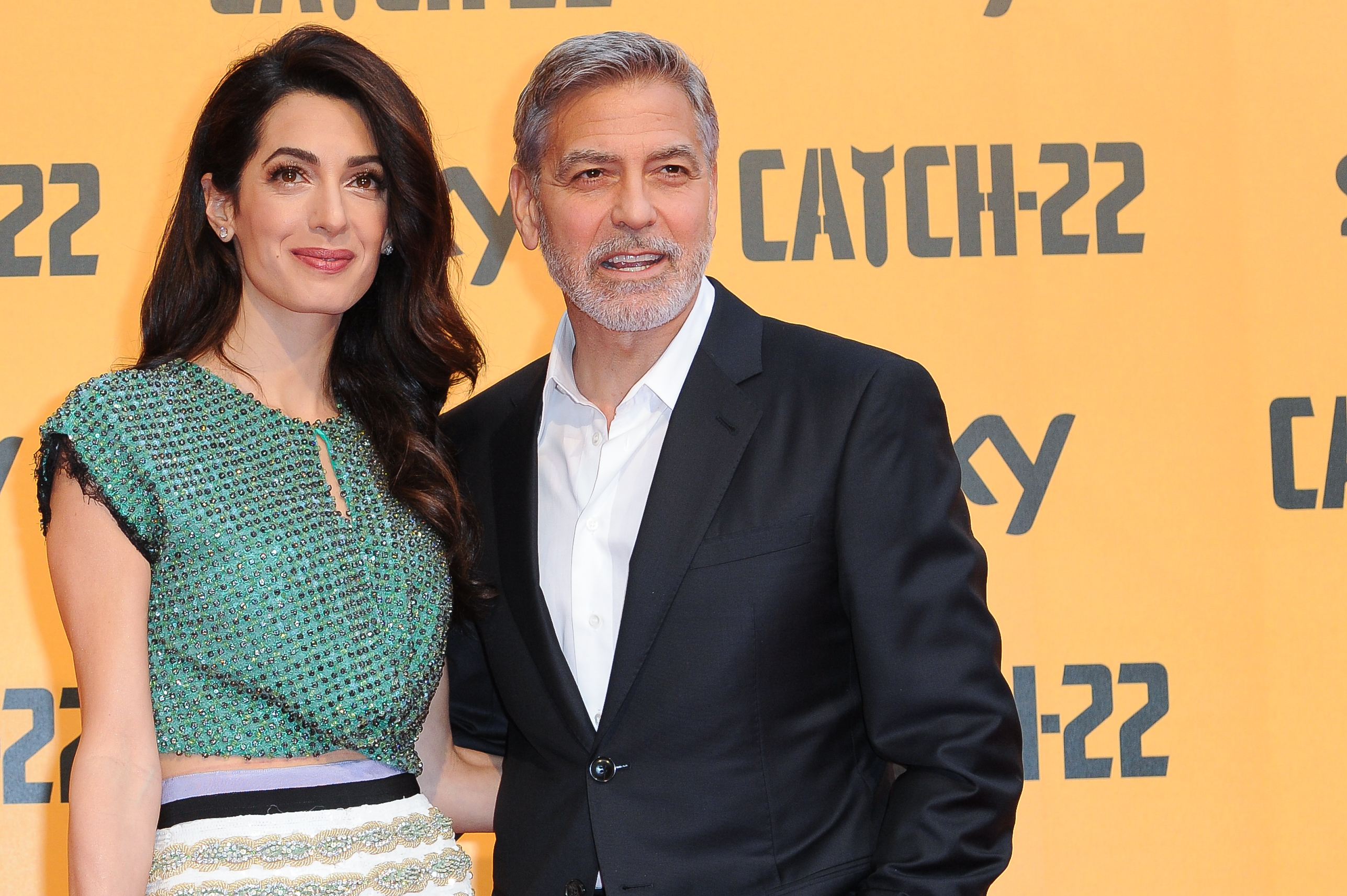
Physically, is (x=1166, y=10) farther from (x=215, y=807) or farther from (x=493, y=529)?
(x=215, y=807)

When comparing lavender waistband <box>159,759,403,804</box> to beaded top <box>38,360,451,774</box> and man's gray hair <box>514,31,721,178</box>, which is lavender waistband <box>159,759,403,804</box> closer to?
beaded top <box>38,360,451,774</box>

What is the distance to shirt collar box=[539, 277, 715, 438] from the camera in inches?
75.8

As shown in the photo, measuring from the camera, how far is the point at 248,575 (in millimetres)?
1839

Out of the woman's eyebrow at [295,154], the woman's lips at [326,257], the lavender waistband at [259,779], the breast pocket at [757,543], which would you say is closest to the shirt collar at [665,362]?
the breast pocket at [757,543]

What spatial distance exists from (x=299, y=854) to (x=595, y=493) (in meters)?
0.64

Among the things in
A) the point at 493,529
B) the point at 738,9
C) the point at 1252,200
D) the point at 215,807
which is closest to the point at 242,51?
the point at 738,9

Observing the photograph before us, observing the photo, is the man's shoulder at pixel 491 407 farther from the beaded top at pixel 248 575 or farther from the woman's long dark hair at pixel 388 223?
the beaded top at pixel 248 575

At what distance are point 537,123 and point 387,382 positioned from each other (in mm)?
508

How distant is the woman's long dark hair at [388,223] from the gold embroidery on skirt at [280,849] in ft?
1.18

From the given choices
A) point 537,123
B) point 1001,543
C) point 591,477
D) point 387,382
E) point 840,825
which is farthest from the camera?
point 1001,543

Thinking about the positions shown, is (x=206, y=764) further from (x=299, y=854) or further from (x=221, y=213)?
(x=221, y=213)

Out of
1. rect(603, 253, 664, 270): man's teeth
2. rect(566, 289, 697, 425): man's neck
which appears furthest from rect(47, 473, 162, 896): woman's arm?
rect(603, 253, 664, 270): man's teeth

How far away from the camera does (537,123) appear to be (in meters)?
2.10

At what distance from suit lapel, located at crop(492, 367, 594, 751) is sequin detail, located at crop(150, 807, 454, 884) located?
1.08ft
